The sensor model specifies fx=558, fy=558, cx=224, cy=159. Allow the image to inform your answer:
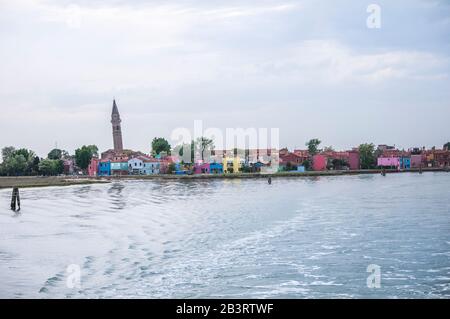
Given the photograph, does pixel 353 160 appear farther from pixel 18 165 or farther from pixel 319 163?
pixel 18 165

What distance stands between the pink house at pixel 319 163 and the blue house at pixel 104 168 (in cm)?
3592

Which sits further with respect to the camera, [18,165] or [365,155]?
[365,155]

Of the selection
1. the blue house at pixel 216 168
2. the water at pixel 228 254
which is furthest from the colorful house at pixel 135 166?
the water at pixel 228 254

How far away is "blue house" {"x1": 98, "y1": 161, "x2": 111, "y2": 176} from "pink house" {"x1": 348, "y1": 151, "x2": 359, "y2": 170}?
43.9 m

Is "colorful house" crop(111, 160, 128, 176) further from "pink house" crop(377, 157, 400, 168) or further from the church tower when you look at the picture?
"pink house" crop(377, 157, 400, 168)

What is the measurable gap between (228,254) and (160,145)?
9322 centimetres

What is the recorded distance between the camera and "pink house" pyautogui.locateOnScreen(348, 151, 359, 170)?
104 m

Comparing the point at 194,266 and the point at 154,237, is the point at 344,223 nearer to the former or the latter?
the point at 154,237

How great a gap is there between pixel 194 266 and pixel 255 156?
3270 inches

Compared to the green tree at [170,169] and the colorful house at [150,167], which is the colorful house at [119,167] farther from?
the green tree at [170,169]

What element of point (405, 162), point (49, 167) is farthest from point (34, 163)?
point (405, 162)

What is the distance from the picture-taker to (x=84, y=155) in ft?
316
